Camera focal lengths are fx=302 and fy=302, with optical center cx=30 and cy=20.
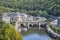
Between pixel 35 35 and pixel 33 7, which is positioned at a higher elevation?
pixel 33 7

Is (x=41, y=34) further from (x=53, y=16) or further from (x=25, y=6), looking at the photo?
(x=25, y=6)

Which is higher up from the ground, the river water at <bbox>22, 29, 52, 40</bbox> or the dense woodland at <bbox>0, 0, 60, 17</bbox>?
the dense woodland at <bbox>0, 0, 60, 17</bbox>

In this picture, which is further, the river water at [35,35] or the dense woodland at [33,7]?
the dense woodland at [33,7]

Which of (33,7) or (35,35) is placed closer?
(35,35)

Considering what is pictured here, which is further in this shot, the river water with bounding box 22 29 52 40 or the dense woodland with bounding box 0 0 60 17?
the dense woodland with bounding box 0 0 60 17
